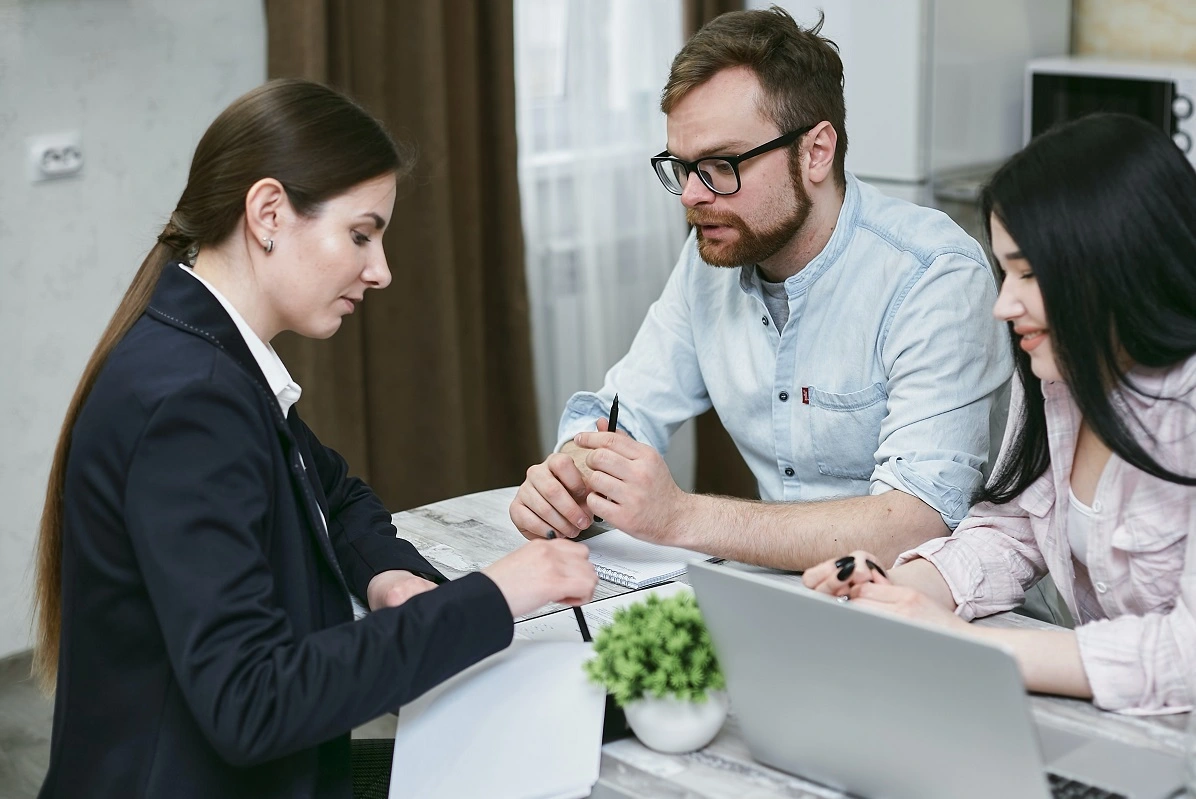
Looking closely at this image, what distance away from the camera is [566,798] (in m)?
1.18

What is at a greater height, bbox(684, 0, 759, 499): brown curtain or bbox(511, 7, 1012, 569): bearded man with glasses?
bbox(511, 7, 1012, 569): bearded man with glasses

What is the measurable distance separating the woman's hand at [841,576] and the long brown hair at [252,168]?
0.62 metres

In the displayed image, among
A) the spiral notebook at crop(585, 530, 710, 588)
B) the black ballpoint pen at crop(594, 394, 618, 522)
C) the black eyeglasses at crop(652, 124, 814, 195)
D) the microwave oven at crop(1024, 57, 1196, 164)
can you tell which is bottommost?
the spiral notebook at crop(585, 530, 710, 588)

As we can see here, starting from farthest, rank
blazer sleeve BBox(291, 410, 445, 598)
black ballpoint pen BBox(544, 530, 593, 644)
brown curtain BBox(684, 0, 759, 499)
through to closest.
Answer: brown curtain BBox(684, 0, 759, 499), blazer sleeve BBox(291, 410, 445, 598), black ballpoint pen BBox(544, 530, 593, 644)

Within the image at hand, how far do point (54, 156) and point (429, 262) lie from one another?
0.86m

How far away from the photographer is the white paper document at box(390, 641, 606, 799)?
1202mm

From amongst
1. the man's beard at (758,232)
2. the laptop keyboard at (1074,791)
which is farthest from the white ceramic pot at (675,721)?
the man's beard at (758,232)

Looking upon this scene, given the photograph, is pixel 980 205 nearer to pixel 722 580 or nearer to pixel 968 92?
pixel 722 580

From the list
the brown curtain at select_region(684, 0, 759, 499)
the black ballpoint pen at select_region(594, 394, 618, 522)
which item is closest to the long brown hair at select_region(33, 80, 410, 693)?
the black ballpoint pen at select_region(594, 394, 618, 522)

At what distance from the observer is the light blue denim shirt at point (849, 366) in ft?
5.75

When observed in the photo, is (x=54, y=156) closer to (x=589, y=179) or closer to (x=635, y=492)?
(x=589, y=179)

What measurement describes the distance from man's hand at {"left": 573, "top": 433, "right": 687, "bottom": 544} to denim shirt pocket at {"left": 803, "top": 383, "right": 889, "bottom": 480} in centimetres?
32

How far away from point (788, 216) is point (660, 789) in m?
0.98

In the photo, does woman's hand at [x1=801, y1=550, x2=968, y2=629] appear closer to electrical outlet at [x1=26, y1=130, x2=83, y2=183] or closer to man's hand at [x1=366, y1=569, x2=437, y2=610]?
man's hand at [x1=366, y1=569, x2=437, y2=610]
